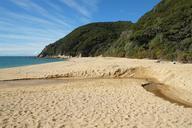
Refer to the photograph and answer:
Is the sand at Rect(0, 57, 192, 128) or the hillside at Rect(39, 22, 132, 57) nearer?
the sand at Rect(0, 57, 192, 128)

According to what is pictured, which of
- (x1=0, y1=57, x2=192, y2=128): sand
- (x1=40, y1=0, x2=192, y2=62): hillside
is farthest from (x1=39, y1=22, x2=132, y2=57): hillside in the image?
(x1=0, y1=57, x2=192, y2=128): sand

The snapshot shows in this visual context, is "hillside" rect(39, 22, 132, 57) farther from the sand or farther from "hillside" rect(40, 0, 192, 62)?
the sand

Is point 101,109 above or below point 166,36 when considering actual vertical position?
below

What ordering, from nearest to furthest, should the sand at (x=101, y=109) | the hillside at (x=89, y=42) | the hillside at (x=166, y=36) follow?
the sand at (x=101, y=109) < the hillside at (x=166, y=36) < the hillside at (x=89, y=42)

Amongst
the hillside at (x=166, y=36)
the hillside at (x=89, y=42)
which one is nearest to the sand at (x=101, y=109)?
the hillside at (x=166, y=36)

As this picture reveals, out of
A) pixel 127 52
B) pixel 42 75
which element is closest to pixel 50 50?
pixel 127 52

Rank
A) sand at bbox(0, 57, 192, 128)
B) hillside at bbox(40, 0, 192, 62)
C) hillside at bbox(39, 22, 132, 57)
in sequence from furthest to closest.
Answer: hillside at bbox(39, 22, 132, 57)
hillside at bbox(40, 0, 192, 62)
sand at bbox(0, 57, 192, 128)

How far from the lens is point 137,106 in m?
9.52

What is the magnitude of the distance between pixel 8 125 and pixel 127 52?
47556 mm

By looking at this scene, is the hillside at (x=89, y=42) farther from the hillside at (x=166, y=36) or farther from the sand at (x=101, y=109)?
the sand at (x=101, y=109)

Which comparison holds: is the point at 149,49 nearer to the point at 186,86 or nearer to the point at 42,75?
the point at 42,75

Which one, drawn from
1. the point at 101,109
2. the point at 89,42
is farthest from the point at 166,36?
the point at 89,42

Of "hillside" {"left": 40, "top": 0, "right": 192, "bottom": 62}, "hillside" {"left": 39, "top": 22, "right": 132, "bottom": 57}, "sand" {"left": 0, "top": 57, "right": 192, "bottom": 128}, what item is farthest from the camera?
"hillside" {"left": 39, "top": 22, "right": 132, "bottom": 57}

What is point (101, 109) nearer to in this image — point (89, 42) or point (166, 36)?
point (166, 36)
